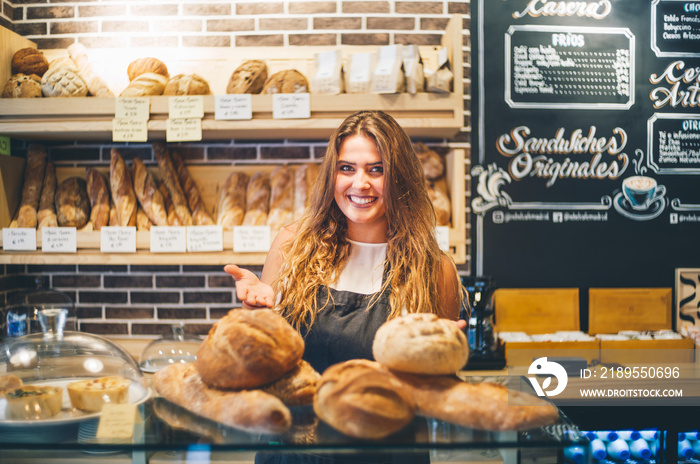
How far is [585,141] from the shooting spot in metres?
2.45

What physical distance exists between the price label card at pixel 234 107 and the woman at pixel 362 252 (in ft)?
2.43

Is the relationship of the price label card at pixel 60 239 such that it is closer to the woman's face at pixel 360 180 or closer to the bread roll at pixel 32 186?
the bread roll at pixel 32 186

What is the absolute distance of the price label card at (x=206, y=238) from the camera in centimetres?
204

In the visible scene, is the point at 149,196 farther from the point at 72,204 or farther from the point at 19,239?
the point at 19,239

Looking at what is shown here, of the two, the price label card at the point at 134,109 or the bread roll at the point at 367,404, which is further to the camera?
the price label card at the point at 134,109

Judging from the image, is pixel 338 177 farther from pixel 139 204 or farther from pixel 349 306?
pixel 139 204

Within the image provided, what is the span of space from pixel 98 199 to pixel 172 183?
0.33 meters

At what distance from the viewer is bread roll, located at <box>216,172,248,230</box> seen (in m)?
2.16

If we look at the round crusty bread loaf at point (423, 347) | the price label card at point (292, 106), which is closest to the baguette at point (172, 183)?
the price label card at point (292, 106)

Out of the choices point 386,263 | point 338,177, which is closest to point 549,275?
point 386,263

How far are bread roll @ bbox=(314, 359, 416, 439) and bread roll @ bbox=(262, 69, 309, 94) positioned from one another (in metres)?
1.62

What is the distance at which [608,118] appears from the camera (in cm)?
245

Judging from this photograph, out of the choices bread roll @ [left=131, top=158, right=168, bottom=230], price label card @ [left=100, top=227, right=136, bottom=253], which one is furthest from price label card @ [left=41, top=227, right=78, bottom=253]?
bread roll @ [left=131, top=158, right=168, bottom=230]

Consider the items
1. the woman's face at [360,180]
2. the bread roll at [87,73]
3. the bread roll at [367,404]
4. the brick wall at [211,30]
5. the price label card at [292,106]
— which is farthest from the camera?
the brick wall at [211,30]
